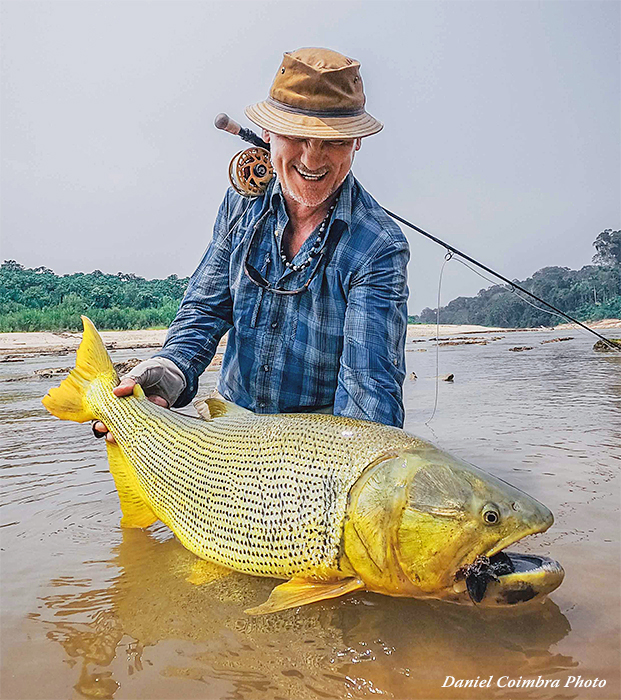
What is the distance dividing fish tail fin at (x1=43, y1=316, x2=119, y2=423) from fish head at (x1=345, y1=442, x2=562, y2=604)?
173 cm

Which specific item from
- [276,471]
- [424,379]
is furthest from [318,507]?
[424,379]

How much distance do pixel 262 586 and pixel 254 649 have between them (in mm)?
464

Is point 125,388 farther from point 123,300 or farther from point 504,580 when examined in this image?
point 123,300

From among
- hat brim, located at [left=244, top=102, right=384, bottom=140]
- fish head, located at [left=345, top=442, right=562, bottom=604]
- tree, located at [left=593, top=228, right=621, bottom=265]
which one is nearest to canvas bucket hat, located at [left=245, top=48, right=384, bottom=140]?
hat brim, located at [left=244, top=102, right=384, bottom=140]

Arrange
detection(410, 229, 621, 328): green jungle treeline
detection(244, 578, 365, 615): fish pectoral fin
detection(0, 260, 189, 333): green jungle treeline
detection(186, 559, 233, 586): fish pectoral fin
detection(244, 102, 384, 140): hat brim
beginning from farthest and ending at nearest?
detection(410, 229, 621, 328): green jungle treeline, detection(0, 260, 189, 333): green jungle treeline, detection(244, 102, 384, 140): hat brim, detection(186, 559, 233, 586): fish pectoral fin, detection(244, 578, 365, 615): fish pectoral fin

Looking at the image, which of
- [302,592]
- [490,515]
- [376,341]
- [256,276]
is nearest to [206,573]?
[302,592]

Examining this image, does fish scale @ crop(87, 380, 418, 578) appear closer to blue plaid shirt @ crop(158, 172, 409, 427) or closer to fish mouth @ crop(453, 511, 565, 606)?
fish mouth @ crop(453, 511, 565, 606)

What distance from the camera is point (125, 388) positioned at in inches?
123

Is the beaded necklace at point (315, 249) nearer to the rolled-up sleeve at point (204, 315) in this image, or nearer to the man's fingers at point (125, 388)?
the rolled-up sleeve at point (204, 315)

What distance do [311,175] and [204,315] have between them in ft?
3.60

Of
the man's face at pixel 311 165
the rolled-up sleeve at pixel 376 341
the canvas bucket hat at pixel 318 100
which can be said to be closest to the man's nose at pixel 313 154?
the man's face at pixel 311 165

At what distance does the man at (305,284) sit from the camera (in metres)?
Result: 3.14

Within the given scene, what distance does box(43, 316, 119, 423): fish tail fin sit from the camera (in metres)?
3.31

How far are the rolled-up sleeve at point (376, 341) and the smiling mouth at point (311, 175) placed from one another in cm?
50
